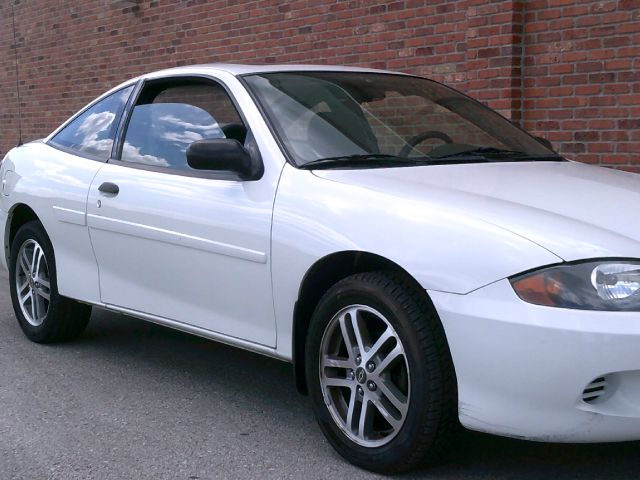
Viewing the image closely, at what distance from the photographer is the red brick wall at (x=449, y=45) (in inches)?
264

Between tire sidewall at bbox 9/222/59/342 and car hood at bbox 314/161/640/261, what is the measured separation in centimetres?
229

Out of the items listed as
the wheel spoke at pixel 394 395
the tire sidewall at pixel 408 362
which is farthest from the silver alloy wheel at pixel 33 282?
the wheel spoke at pixel 394 395

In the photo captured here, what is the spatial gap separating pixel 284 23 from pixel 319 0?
22.0 inches

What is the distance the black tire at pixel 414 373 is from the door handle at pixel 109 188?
1.69 metres

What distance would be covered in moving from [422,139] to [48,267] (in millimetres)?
2429

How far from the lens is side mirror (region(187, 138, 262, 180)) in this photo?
4.16 meters

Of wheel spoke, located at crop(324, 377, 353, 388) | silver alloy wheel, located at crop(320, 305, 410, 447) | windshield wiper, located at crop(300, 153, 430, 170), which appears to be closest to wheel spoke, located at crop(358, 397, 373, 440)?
silver alloy wheel, located at crop(320, 305, 410, 447)

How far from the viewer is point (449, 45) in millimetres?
7770

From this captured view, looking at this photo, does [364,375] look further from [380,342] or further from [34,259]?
[34,259]

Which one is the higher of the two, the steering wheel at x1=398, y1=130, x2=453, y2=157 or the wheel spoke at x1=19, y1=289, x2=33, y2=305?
the steering wheel at x1=398, y1=130, x2=453, y2=157

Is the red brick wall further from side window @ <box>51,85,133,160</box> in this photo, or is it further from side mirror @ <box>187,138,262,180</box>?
side mirror @ <box>187,138,262,180</box>

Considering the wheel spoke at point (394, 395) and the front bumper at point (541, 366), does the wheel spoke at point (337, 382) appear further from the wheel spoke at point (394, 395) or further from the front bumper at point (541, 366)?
the front bumper at point (541, 366)

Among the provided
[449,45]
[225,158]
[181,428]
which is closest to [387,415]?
[181,428]

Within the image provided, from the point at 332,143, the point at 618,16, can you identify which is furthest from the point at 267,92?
the point at 618,16
